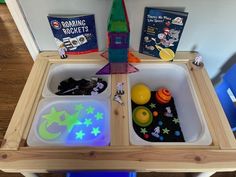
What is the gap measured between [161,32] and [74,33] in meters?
0.35

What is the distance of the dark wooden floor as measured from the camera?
127cm

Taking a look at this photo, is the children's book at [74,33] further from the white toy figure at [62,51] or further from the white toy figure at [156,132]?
the white toy figure at [156,132]

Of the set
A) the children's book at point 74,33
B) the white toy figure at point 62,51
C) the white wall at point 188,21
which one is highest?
the white wall at point 188,21

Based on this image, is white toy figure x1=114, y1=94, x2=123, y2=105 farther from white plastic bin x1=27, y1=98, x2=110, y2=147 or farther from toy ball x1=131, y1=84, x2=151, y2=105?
toy ball x1=131, y1=84, x2=151, y2=105

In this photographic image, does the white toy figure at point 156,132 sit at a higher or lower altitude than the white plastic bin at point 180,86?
lower

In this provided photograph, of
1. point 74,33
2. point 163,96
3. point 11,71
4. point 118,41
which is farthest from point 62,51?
point 11,71

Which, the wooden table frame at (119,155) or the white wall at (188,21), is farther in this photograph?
the white wall at (188,21)

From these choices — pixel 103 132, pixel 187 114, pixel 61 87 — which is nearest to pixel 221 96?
pixel 187 114

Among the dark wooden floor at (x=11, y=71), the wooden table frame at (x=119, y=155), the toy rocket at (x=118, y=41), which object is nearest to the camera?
the wooden table frame at (x=119, y=155)

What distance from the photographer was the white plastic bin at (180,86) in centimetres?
70

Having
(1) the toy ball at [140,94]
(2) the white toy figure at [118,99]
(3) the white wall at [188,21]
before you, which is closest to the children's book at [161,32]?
(3) the white wall at [188,21]

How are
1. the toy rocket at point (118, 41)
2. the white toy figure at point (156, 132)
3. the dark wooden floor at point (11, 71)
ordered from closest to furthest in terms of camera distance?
1. the toy rocket at point (118, 41)
2. the white toy figure at point (156, 132)
3. the dark wooden floor at point (11, 71)

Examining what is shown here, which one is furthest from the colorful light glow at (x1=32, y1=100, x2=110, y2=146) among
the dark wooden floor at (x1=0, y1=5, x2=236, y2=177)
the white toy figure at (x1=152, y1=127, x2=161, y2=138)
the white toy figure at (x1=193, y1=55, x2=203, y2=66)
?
the dark wooden floor at (x1=0, y1=5, x2=236, y2=177)

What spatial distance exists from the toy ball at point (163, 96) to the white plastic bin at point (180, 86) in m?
0.04
